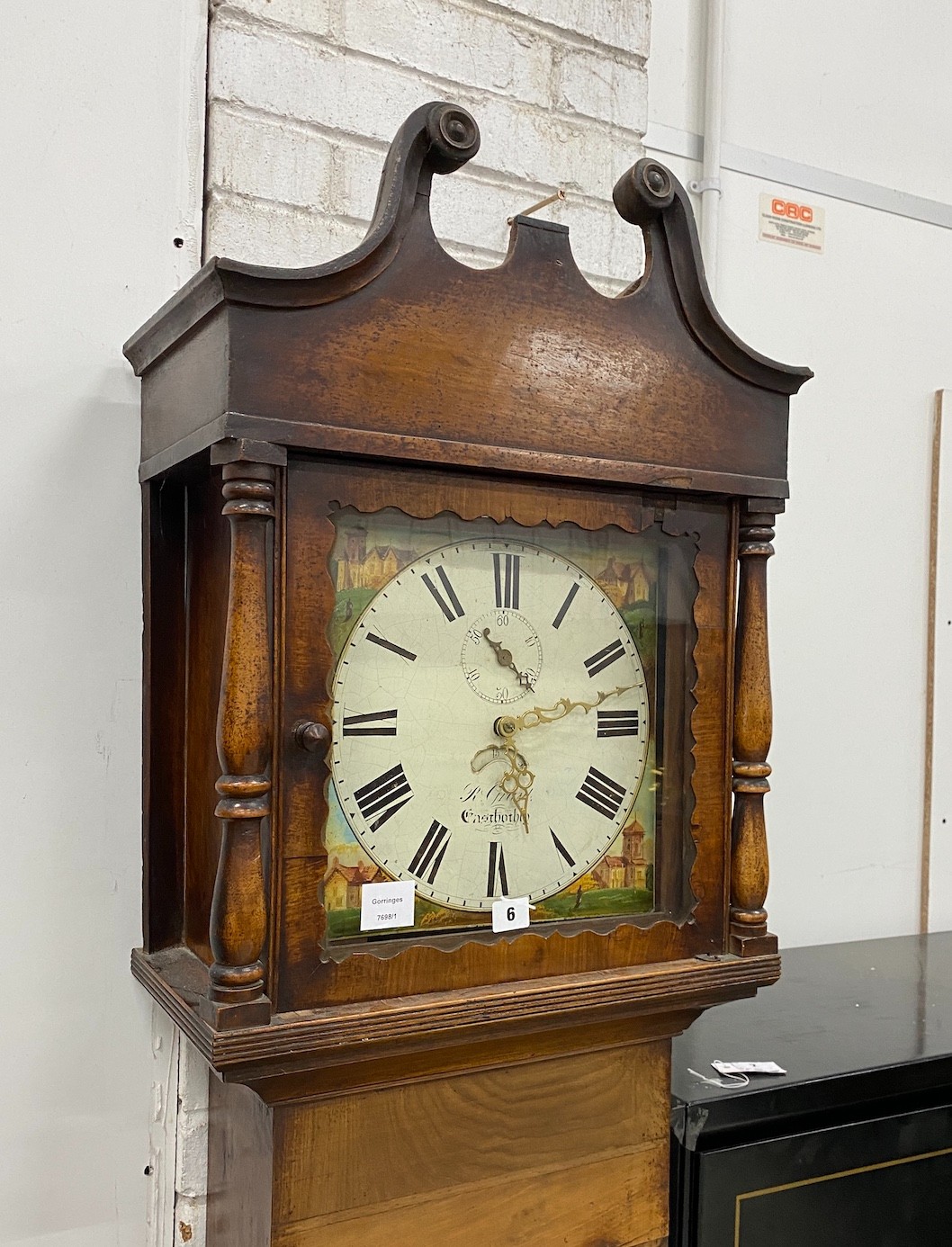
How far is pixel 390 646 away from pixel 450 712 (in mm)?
87

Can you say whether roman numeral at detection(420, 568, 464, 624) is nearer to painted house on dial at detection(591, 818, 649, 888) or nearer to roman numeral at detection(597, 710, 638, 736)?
roman numeral at detection(597, 710, 638, 736)

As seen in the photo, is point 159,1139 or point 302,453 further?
point 159,1139

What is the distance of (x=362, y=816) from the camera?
1.01 m

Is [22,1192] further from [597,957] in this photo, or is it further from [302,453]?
[302,453]

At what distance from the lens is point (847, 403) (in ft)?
6.46

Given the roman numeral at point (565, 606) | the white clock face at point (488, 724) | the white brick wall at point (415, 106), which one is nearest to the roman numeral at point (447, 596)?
the white clock face at point (488, 724)

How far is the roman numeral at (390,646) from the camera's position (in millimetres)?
1021

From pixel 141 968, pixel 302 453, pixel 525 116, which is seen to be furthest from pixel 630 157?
pixel 141 968

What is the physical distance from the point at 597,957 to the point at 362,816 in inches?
11.5

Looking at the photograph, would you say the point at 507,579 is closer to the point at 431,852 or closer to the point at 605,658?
the point at 605,658

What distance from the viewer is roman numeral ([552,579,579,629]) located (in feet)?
3.64

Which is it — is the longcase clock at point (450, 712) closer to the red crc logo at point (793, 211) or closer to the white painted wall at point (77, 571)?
the white painted wall at point (77, 571)

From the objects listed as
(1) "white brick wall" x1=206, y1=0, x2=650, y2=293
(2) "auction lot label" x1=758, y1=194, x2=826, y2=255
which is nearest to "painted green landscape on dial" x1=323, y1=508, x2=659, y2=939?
(1) "white brick wall" x1=206, y1=0, x2=650, y2=293

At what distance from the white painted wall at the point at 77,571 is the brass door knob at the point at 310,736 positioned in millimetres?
347
